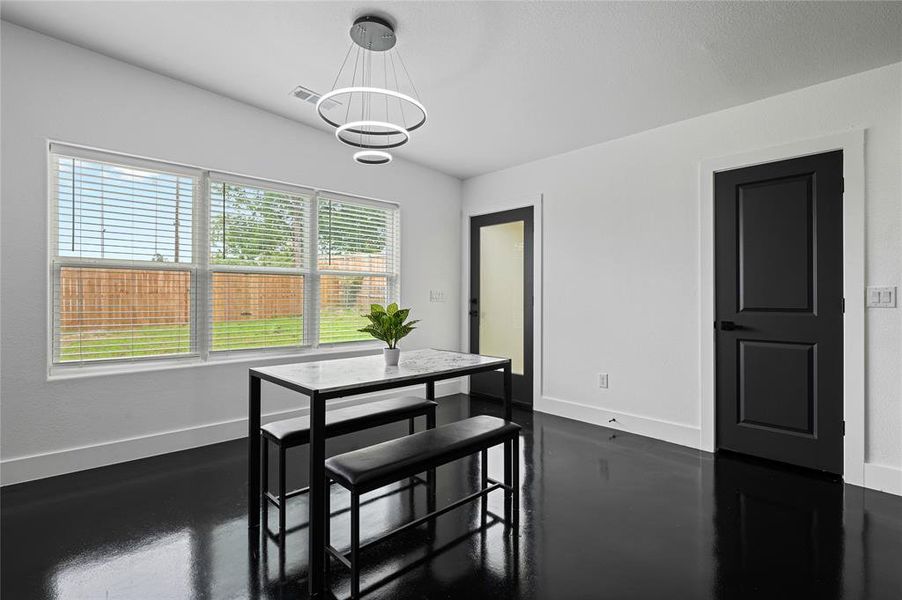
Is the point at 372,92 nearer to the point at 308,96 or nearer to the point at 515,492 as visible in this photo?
the point at 308,96

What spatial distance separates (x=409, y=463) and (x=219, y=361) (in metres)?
2.40

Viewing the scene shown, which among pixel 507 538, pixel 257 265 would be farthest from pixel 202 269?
pixel 507 538

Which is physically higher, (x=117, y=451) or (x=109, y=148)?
(x=109, y=148)

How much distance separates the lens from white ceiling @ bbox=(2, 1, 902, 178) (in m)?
2.45

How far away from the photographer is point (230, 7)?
249 cm

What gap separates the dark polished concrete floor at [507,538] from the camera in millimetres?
1887

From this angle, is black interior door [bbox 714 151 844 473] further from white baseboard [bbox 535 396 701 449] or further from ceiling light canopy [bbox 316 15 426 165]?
ceiling light canopy [bbox 316 15 426 165]

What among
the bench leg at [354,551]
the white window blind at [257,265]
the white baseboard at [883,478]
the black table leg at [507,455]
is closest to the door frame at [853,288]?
the white baseboard at [883,478]

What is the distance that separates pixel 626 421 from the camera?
4.11 metres

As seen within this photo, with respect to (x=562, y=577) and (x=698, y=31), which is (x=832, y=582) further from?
(x=698, y=31)

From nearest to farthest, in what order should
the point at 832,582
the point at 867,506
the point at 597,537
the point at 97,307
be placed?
the point at 832,582 → the point at 597,537 → the point at 867,506 → the point at 97,307

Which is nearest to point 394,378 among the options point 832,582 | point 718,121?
point 832,582

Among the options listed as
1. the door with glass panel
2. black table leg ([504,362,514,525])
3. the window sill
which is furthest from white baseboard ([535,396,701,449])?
the window sill

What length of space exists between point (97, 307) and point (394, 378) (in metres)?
2.40
